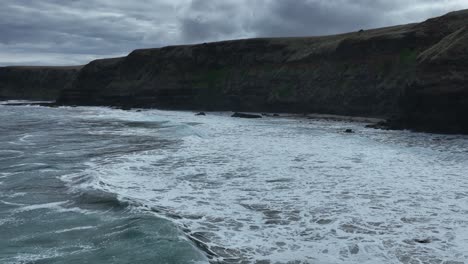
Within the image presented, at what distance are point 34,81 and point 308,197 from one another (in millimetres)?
120716

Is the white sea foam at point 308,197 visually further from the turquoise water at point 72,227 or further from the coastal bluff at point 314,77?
the coastal bluff at point 314,77

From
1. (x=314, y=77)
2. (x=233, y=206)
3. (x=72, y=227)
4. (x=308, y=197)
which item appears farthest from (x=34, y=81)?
(x=308, y=197)

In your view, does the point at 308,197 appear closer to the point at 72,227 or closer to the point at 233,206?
the point at 233,206

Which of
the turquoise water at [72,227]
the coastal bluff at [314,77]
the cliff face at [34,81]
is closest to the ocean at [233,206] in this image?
the turquoise water at [72,227]

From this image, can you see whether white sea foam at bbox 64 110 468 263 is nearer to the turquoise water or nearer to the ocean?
the ocean

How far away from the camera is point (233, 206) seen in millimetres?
11102

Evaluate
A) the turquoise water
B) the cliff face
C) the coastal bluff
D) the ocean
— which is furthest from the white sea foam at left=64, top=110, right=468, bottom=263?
the cliff face

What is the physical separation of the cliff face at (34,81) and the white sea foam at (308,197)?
103 m

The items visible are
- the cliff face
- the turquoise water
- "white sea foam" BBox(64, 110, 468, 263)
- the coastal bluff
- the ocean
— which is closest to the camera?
the turquoise water

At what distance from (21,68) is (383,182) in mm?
126883

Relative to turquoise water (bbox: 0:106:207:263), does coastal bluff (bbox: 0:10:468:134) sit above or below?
above

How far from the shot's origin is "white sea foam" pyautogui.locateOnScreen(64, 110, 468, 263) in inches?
325

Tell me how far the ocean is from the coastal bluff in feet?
37.9

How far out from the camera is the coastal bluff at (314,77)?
30531mm
